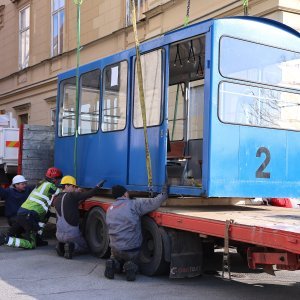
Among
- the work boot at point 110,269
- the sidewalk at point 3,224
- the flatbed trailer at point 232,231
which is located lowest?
the sidewalk at point 3,224

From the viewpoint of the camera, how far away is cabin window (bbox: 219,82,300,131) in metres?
Answer: 6.41

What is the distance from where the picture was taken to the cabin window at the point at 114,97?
7.82 meters

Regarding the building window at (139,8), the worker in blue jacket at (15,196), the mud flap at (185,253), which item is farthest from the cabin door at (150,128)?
the building window at (139,8)

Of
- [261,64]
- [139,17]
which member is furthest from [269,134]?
[139,17]

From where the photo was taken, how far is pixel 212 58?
20.7ft

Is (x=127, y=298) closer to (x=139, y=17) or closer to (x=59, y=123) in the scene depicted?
(x=59, y=123)

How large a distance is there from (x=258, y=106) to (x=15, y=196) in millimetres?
5085

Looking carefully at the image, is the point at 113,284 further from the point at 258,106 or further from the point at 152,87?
the point at 258,106

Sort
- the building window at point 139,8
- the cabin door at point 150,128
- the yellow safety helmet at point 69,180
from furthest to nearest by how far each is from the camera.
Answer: the building window at point 139,8 < the yellow safety helmet at point 69,180 < the cabin door at point 150,128

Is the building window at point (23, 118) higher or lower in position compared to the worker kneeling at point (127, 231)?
higher

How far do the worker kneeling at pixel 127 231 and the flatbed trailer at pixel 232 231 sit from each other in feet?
0.51

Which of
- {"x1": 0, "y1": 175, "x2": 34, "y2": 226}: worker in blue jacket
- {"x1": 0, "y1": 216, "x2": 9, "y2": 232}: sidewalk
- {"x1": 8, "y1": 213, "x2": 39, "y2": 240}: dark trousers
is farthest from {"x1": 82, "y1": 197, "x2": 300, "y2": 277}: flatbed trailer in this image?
{"x1": 0, "y1": 216, "x2": 9, "y2": 232}: sidewalk

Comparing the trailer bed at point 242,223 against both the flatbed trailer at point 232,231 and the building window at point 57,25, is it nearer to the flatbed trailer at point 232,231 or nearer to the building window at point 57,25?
the flatbed trailer at point 232,231

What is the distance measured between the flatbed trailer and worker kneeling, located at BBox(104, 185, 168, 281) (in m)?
0.15
